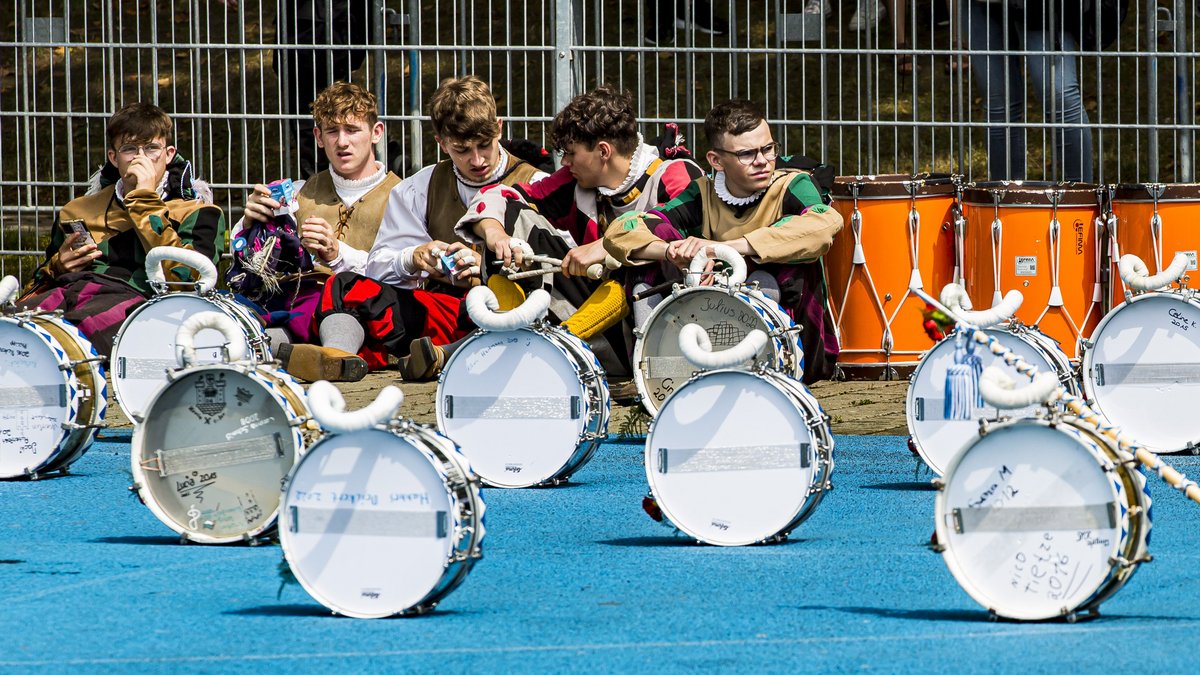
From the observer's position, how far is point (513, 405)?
6.56 meters

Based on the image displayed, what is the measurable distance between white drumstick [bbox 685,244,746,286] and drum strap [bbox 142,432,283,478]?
6.05 feet

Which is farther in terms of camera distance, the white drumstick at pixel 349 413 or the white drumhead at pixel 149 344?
the white drumhead at pixel 149 344

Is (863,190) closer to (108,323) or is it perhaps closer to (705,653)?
(108,323)

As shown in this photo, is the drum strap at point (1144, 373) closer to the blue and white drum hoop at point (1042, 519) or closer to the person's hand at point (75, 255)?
the blue and white drum hoop at point (1042, 519)

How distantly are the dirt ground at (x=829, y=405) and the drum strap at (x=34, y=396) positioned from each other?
1.40m

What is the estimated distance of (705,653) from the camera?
14.1 ft

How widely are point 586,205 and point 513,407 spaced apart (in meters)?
1.88

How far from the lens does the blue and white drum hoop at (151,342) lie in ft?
24.2

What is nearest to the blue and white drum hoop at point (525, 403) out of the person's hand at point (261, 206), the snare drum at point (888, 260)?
the person's hand at point (261, 206)

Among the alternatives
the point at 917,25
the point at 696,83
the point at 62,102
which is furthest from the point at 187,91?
the point at 917,25

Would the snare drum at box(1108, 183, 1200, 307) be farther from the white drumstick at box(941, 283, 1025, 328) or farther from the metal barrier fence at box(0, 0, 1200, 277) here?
the white drumstick at box(941, 283, 1025, 328)

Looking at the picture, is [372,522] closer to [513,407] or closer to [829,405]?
[513,407]

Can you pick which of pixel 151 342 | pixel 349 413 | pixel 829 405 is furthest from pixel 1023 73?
pixel 349 413

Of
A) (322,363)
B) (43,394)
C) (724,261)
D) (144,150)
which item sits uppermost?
(144,150)
